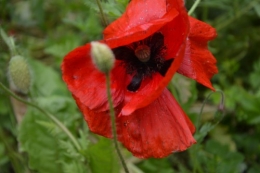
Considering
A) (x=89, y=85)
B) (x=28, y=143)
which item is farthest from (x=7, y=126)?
(x=89, y=85)

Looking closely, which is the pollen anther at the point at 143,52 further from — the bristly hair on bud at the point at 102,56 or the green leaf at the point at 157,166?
the green leaf at the point at 157,166

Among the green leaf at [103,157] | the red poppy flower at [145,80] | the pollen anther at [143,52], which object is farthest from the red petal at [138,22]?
the green leaf at [103,157]

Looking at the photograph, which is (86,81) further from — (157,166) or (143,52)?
(157,166)

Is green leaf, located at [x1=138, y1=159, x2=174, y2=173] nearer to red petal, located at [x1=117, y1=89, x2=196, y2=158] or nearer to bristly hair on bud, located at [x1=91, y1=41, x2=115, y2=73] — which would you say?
red petal, located at [x1=117, y1=89, x2=196, y2=158]

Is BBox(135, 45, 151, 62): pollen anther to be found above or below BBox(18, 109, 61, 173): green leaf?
above

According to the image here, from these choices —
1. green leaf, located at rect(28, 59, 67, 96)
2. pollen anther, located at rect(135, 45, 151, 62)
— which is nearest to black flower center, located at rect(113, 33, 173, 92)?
pollen anther, located at rect(135, 45, 151, 62)

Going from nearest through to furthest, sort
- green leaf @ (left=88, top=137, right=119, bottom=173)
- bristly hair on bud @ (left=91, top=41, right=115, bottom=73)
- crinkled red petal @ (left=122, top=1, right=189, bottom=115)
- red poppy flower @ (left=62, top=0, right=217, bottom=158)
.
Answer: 1. bristly hair on bud @ (left=91, top=41, right=115, bottom=73)
2. crinkled red petal @ (left=122, top=1, right=189, bottom=115)
3. red poppy flower @ (left=62, top=0, right=217, bottom=158)
4. green leaf @ (left=88, top=137, right=119, bottom=173)
